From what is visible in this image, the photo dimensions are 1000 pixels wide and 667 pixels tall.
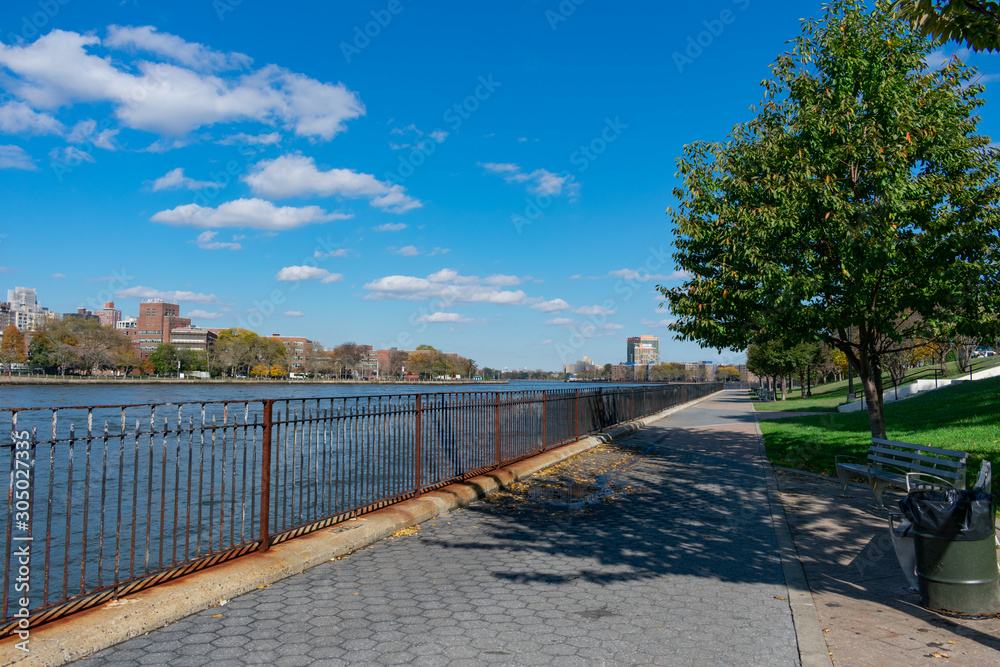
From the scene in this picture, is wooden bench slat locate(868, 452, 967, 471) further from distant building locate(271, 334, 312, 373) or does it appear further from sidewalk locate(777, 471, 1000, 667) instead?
distant building locate(271, 334, 312, 373)

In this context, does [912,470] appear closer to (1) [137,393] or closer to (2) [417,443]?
(2) [417,443]

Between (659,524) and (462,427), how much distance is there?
347 cm

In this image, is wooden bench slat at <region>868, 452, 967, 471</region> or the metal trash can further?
wooden bench slat at <region>868, 452, 967, 471</region>

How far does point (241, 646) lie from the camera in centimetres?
395

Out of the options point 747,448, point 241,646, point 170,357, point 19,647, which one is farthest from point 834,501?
point 170,357

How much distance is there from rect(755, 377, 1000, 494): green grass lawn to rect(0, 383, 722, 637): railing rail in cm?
526

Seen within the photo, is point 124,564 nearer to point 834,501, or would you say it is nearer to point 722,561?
point 722,561

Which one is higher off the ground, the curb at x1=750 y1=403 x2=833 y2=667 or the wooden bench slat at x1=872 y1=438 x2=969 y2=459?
the wooden bench slat at x1=872 y1=438 x2=969 y2=459

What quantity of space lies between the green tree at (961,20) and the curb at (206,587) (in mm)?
7009

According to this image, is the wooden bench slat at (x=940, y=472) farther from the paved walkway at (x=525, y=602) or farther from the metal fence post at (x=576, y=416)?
the metal fence post at (x=576, y=416)

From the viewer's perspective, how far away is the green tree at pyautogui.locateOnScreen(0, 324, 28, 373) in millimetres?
106250

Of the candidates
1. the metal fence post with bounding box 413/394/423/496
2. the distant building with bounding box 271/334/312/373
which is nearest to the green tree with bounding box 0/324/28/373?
the distant building with bounding box 271/334/312/373

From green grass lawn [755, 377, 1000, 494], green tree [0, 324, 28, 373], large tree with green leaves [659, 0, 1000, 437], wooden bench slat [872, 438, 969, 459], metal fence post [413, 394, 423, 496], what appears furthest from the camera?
green tree [0, 324, 28, 373]

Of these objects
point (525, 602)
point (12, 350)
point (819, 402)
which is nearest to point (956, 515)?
point (525, 602)
